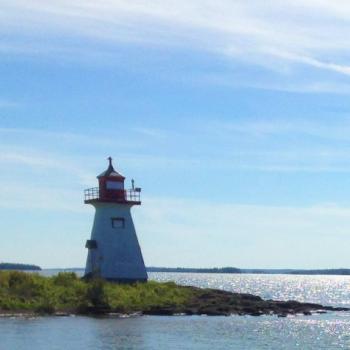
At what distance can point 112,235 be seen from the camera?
53281 mm

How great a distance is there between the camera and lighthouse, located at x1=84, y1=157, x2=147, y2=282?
174ft

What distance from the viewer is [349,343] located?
139ft

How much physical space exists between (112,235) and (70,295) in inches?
227

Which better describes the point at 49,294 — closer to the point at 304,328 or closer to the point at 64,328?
the point at 64,328

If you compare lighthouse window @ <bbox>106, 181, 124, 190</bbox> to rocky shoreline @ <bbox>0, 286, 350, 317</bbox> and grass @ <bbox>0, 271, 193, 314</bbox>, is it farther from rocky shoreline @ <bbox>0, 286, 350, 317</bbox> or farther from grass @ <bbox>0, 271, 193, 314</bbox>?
rocky shoreline @ <bbox>0, 286, 350, 317</bbox>

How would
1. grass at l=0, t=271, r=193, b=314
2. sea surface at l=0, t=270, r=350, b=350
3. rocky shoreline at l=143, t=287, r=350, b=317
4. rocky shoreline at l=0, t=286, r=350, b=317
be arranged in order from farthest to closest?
rocky shoreline at l=143, t=287, r=350, b=317
rocky shoreline at l=0, t=286, r=350, b=317
grass at l=0, t=271, r=193, b=314
sea surface at l=0, t=270, r=350, b=350

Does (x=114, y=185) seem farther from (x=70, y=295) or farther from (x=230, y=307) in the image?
(x=230, y=307)

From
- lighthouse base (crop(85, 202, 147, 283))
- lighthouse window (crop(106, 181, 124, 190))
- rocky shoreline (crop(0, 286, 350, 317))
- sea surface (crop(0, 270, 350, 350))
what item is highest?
lighthouse window (crop(106, 181, 124, 190))

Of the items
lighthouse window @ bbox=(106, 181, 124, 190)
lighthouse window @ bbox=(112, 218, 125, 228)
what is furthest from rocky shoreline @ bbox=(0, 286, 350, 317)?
lighthouse window @ bbox=(106, 181, 124, 190)

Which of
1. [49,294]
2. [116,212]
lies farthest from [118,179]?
[49,294]

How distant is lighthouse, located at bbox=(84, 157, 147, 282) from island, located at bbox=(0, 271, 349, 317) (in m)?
1.30

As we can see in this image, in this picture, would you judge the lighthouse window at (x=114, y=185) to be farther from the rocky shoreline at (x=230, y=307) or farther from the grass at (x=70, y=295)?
the rocky shoreline at (x=230, y=307)

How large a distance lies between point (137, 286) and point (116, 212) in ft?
14.5

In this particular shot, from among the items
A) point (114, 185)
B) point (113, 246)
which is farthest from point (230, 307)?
point (114, 185)
